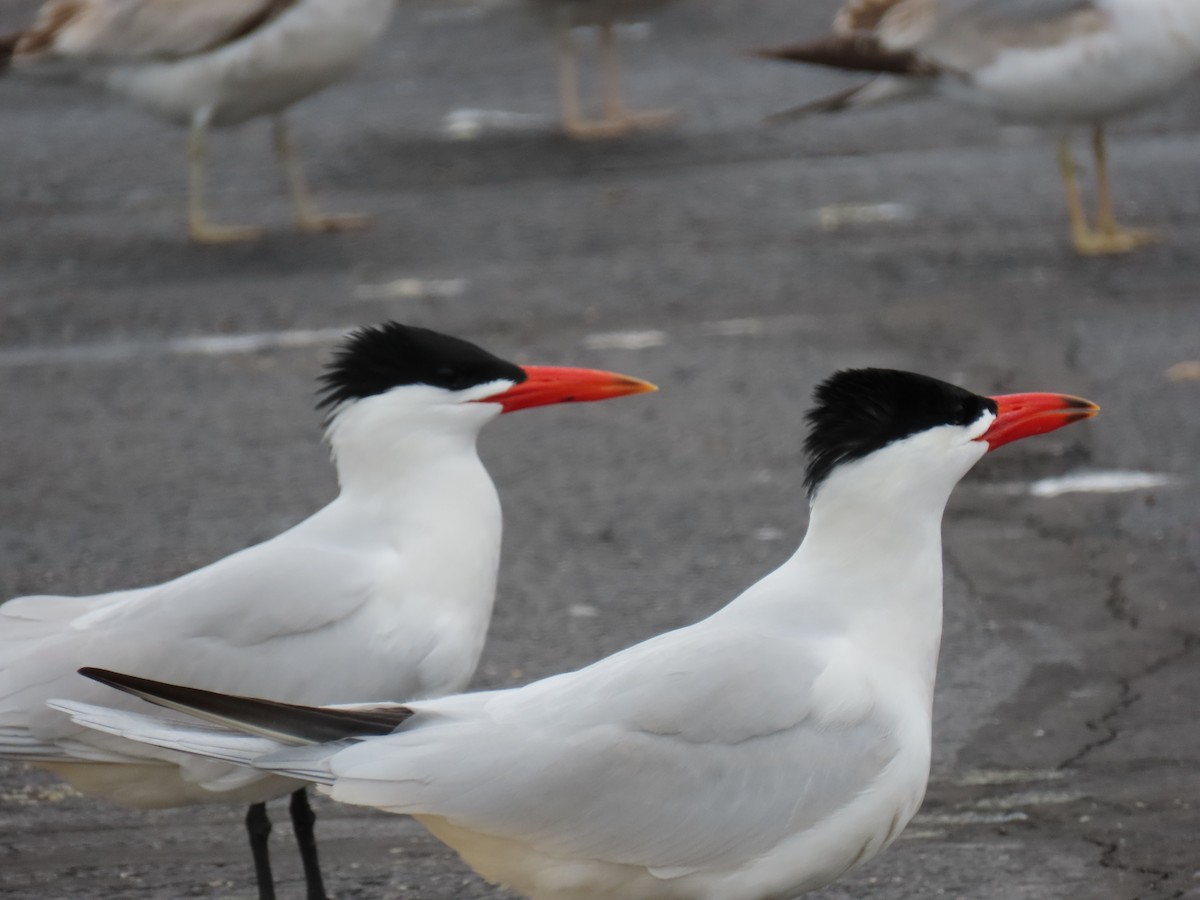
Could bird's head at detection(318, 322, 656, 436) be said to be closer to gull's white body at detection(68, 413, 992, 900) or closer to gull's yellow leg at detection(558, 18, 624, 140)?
gull's white body at detection(68, 413, 992, 900)

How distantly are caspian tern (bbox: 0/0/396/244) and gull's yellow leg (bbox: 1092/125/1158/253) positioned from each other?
328cm

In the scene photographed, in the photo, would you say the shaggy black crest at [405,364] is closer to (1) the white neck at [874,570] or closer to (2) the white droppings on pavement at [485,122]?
(1) the white neck at [874,570]

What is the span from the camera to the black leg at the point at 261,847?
3698mm

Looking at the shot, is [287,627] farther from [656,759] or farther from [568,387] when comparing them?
[656,759]

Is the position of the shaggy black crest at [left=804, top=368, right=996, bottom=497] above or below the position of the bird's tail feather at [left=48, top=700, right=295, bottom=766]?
above

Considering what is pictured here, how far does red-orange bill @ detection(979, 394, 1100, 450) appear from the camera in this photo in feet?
11.7

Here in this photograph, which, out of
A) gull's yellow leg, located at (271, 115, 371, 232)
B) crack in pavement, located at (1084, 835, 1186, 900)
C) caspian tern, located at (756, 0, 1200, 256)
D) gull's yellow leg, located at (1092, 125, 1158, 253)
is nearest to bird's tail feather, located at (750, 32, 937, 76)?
caspian tern, located at (756, 0, 1200, 256)

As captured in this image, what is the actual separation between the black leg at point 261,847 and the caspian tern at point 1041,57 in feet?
17.5

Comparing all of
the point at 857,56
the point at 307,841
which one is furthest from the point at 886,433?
the point at 857,56

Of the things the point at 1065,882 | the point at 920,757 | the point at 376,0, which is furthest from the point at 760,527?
the point at 376,0

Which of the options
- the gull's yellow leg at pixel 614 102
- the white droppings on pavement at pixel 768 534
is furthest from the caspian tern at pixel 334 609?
the gull's yellow leg at pixel 614 102

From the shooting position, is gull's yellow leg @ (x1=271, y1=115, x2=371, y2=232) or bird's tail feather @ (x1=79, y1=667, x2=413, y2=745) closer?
bird's tail feather @ (x1=79, y1=667, x2=413, y2=745)

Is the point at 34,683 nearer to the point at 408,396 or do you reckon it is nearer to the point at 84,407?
the point at 408,396

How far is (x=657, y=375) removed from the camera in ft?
23.2
